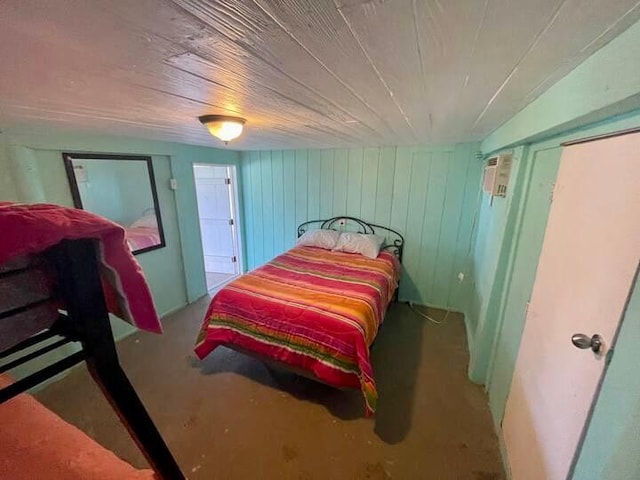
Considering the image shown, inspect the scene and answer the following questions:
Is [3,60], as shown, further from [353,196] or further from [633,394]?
[353,196]

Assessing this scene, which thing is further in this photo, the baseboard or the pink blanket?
the baseboard

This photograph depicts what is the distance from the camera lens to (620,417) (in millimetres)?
787

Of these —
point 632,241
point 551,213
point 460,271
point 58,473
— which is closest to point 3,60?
point 58,473

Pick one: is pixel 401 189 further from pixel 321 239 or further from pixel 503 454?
pixel 503 454

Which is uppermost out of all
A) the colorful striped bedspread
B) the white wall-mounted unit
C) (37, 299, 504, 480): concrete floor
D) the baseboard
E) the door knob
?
the white wall-mounted unit

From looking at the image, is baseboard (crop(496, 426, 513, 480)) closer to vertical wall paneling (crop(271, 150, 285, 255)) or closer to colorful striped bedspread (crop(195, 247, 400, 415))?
colorful striped bedspread (crop(195, 247, 400, 415))

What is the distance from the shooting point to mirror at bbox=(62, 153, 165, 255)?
8.09 ft

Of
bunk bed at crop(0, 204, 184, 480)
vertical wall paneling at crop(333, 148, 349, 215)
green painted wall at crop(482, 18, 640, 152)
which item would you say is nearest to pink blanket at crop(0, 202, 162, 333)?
bunk bed at crop(0, 204, 184, 480)

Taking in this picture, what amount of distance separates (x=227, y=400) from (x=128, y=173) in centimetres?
247

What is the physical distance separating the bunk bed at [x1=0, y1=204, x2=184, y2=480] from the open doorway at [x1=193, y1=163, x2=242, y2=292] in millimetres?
3816

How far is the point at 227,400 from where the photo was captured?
2.14m

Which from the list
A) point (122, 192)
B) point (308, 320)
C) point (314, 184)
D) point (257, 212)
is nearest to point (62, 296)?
point (308, 320)

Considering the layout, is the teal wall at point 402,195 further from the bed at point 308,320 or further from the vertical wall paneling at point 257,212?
the bed at point 308,320

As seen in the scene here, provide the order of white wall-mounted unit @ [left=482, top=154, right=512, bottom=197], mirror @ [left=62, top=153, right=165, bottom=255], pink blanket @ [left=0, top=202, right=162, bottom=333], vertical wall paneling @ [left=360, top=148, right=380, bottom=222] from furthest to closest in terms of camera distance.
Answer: vertical wall paneling @ [left=360, top=148, right=380, bottom=222]
mirror @ [left=62, top=153, right=165, bottom=255]
white wall-mounted unit @ [left=482, top=154, right=512, bottom=197]
pink blanket @ [left=0, top=202, right=162, bottom=333]
